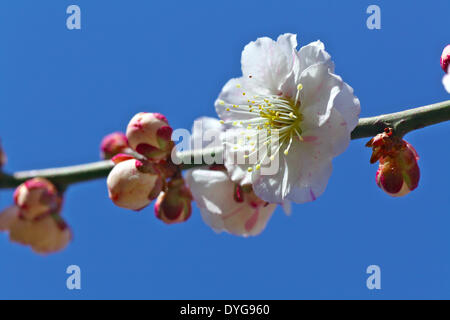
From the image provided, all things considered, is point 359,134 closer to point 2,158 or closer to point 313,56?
point 313,56

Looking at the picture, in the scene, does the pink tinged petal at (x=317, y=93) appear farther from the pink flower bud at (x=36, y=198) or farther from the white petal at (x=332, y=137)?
the pink flower bud at (x=36, y=198)

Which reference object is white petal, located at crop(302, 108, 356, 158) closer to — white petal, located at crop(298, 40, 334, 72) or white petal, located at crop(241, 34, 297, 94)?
white petal, located at crop(298, 40, 334, 72)

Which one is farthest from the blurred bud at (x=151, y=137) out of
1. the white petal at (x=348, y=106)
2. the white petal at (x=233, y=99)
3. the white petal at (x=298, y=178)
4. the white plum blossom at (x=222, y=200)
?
the white petal at (x=348, y=106)

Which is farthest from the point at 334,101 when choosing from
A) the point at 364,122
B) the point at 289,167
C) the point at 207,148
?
the point at 207,148

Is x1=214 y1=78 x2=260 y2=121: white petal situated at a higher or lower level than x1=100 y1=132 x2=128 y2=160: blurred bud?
higher

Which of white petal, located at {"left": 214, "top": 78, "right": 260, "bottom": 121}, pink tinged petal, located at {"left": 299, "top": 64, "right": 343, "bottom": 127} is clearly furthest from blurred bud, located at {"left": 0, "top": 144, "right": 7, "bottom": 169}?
pink tinged petal, located at {"left": 299, "top": 64, "right": 343, "bottom": 127}

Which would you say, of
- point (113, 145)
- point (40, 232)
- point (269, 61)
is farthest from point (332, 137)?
point (40, 232)

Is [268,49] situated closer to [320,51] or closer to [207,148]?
[320,51]
